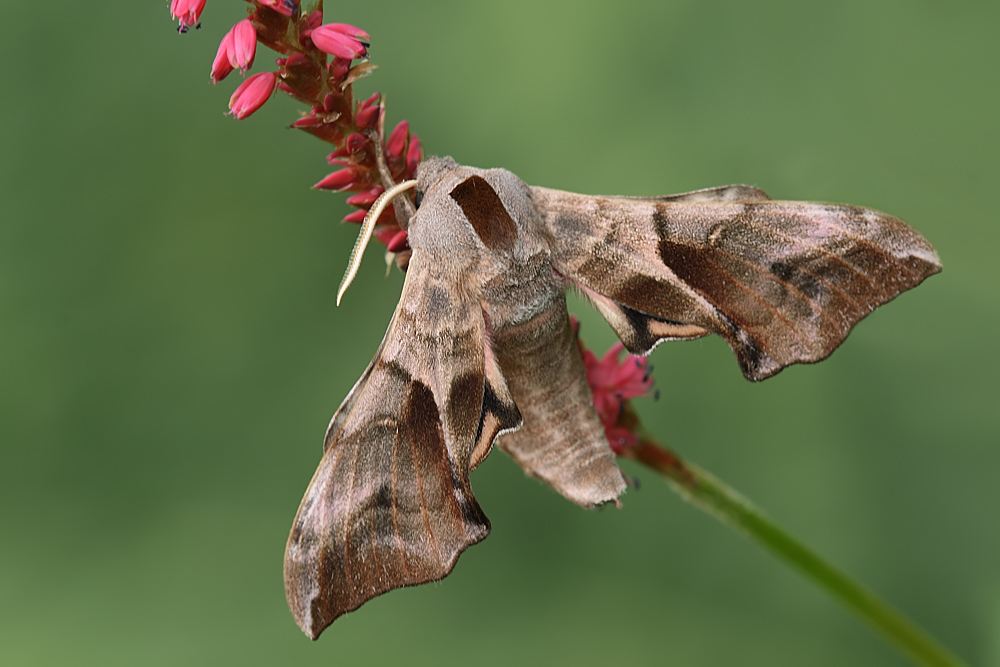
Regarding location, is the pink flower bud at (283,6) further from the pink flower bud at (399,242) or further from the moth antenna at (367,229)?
the pink flower bud at (399,242)

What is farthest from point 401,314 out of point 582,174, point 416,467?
point 582,174

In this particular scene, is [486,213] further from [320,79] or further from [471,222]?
[320,79]

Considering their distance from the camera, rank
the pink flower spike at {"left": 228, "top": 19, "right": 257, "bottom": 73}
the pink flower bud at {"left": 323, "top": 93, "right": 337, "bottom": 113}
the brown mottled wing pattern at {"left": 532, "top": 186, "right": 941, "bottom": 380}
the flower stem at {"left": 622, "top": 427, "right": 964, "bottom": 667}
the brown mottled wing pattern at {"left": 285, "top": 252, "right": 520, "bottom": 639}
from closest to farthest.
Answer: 1. the pink flower spike at {"left": 228, "top": 19, "right": 257, "bottom": 73}
2. the pink flower bud at {"left": 323, "top": 93, "right": 337, "bottom": 113}
3. the brown mottled wing pattern at {"left": 285, "top": 252, "right": 520, "bottom": 639}
4. the brown mottled wing pattern at {"left": 532, "top": 186, "right": 941, "bottom": 380}
5. the flower stem at {"left": 622, "top": 427, "right": 964, "bottom": 667}

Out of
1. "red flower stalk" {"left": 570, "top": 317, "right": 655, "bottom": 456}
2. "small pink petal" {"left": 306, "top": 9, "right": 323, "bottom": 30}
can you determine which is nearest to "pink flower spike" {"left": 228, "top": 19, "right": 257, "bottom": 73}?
"small pink petal" {"left": 306, "top": 9, "right": 323, "bottom": 30}

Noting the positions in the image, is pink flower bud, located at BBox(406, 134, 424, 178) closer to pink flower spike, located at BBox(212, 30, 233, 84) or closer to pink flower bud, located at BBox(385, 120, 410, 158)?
pink flower bud, located at BBox(385, 120, 410, 158)

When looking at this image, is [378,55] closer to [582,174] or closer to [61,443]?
[582,174]

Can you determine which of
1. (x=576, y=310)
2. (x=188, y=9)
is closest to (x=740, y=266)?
(x=188, y=9)

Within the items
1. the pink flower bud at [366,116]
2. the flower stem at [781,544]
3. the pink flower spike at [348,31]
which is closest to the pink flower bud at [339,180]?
the pink flower bud at [366,116]
